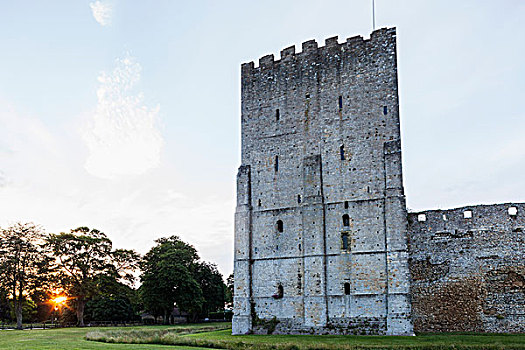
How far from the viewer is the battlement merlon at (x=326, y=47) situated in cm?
→ 2881

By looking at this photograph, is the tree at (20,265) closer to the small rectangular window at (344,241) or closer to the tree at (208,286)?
the tree at (208,286)

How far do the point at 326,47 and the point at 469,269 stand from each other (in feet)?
51.7

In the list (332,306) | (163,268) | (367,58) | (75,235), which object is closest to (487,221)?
(332,306)

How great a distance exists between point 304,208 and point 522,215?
38.2 ft

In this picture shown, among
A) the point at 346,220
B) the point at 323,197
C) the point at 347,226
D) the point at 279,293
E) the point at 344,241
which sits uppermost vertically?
the point at 323,197

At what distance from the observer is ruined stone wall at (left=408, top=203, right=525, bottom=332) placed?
24.2 m

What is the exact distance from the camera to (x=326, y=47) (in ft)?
99.6

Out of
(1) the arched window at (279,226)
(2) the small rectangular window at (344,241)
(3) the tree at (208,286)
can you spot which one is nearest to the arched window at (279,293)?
(1) the arched window at (279,226)

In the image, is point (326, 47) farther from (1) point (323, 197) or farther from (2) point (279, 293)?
(2) point (279, 293)

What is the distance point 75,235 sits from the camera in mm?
47281

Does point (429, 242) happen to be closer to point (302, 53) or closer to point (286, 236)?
point (286, 236)

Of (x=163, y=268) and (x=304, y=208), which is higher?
(x=304, y=208)

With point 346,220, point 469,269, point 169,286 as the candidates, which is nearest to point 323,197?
point 346,220

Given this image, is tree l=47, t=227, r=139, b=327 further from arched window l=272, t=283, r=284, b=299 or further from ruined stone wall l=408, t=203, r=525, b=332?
ruined stone wall l=408, t=203, r=525, b=332
